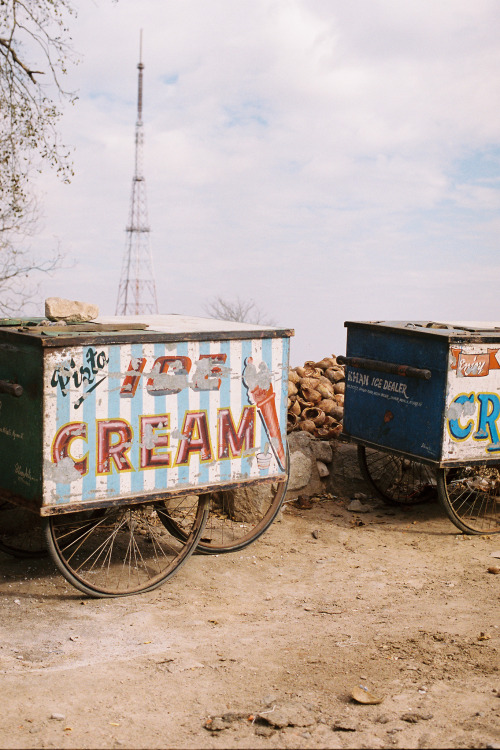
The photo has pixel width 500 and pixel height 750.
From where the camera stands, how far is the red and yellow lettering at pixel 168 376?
18.8 feet

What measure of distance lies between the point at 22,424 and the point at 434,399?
363cm

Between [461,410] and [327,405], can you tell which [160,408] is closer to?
[461,410]

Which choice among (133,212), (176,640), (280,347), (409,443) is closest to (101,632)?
(176,640)

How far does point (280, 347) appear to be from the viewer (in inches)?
253

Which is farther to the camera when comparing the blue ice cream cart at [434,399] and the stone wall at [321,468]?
the stone wall at [321,468]

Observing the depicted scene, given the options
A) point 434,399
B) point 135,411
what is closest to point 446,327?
point 434,399

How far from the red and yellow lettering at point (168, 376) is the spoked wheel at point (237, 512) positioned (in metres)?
1.65

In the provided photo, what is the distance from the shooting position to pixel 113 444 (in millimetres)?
5617

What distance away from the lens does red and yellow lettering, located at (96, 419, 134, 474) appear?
556 centimetres

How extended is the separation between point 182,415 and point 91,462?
0.76 metres

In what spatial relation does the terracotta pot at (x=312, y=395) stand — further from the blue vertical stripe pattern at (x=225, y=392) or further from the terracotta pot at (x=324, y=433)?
the blue vertical stripe pattern at (x=225, y=392)

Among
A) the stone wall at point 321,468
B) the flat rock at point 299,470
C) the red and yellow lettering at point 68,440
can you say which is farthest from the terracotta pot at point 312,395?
the red and yellow lettering at point 68,440

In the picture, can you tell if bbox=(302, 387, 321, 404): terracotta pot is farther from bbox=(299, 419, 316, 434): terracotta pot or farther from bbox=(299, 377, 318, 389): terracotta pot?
bbox=(299, 419, 316, 434): terracotta pot

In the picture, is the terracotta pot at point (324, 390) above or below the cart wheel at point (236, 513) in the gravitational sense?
above
